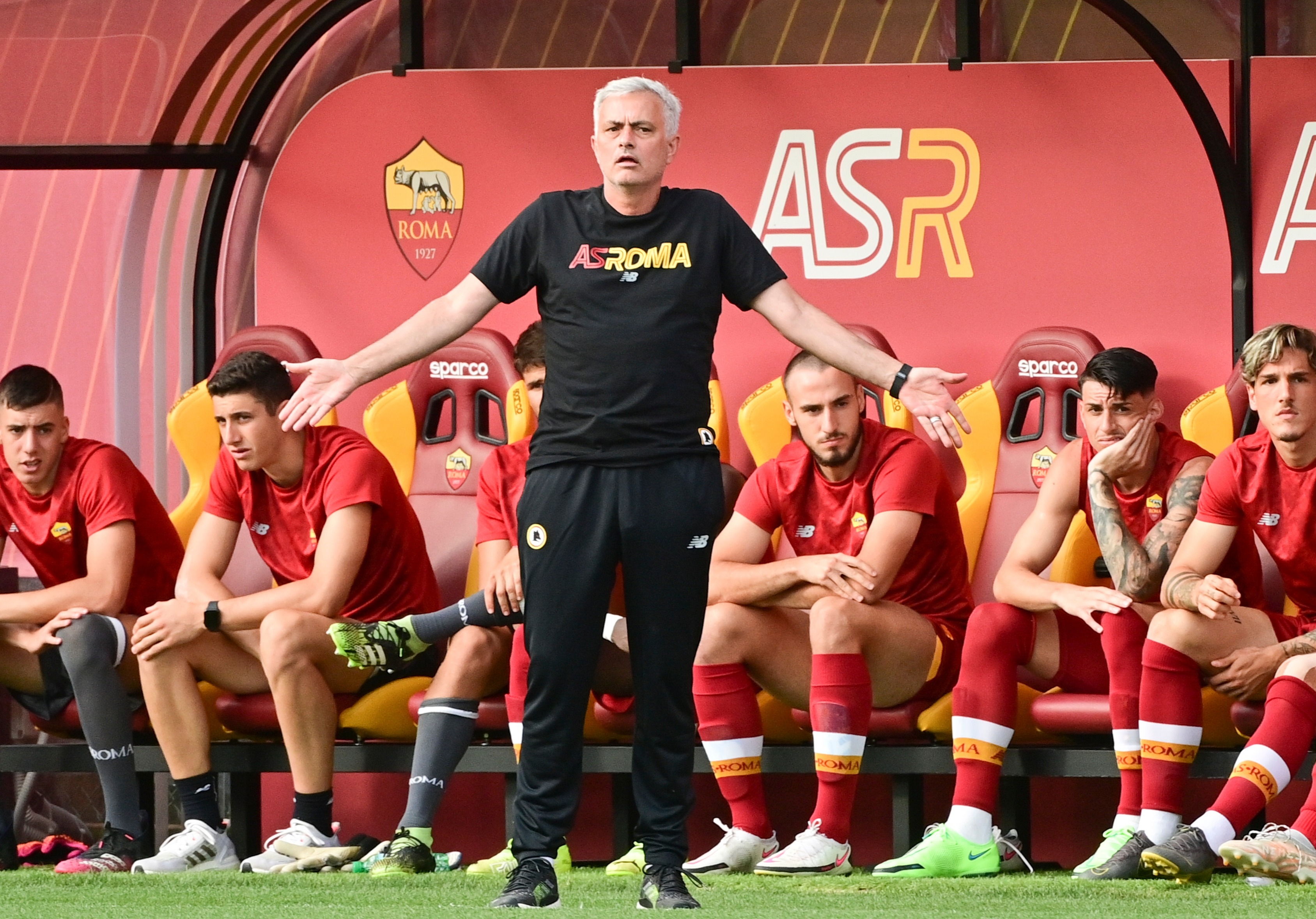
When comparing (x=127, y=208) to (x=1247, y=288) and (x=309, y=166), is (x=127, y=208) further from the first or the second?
(x=1247, y=288)

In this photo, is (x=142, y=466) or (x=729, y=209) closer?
(x=729, y=209)

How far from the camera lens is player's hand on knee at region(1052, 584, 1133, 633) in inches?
183

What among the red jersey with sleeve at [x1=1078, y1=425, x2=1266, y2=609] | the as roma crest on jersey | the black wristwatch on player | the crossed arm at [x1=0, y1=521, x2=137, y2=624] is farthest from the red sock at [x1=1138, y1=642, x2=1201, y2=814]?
the crossed arm at [x1=0, y1=521, x2=137, y2=624]

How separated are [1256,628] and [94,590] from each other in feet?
9.84

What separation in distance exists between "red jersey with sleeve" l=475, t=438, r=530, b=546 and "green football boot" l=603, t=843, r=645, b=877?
0.98 metres

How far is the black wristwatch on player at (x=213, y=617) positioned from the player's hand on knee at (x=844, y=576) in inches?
62.1

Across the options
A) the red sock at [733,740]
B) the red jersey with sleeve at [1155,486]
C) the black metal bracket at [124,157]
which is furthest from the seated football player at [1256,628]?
the black metal bracket at [124,157]

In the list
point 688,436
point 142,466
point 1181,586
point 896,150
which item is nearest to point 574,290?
point 688,436

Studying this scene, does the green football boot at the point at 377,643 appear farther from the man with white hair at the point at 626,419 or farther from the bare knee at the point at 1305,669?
the bare knee at the point at 1305,669

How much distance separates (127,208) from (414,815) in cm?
279

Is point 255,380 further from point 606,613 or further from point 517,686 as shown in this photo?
point 606,613

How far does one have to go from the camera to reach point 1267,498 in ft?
15.3

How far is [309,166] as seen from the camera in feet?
20.8

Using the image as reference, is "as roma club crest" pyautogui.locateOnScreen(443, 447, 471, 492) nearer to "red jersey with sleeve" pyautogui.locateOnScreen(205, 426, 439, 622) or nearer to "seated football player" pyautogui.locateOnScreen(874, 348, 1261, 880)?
"red jersey with sleeve" pyautogui.locateOnScreen(205, 426, 439, 622)
